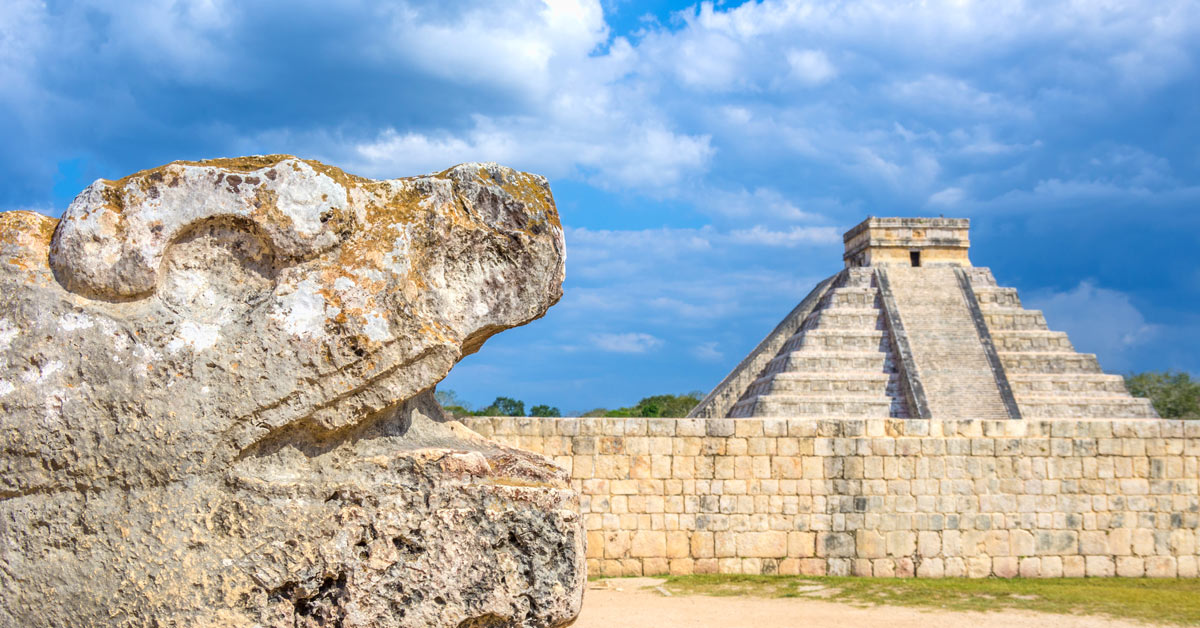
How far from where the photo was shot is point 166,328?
2.82 meters

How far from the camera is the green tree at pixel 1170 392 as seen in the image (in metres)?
33.2

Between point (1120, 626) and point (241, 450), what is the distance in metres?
8.12

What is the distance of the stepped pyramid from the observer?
22734 mm

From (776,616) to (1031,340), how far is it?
19.5m

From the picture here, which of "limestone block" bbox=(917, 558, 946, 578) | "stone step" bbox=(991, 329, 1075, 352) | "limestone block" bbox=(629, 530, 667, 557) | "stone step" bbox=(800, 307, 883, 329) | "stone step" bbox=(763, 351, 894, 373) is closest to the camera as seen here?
"limestone block" bbox=(629, 530, 667, 557)

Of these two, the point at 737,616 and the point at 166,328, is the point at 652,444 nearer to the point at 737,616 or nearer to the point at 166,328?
the point at 737,616

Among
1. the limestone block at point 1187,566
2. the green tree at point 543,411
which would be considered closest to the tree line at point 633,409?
the green tree at point 543,411

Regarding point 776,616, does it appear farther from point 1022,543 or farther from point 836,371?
point 836,371

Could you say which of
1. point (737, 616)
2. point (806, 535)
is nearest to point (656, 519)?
point (806, 535)

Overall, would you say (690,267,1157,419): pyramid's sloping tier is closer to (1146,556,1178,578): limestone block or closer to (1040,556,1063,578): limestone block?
(1040,556,1063,578): limestone block

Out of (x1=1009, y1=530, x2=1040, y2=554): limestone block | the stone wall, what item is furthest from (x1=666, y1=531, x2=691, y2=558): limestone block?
(x1=1009, y1=530, x2=1040, y2=554): limestone block

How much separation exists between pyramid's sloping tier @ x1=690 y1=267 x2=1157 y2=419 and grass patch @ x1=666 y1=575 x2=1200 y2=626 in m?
10.4

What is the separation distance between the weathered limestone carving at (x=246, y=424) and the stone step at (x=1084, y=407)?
71.5 ft

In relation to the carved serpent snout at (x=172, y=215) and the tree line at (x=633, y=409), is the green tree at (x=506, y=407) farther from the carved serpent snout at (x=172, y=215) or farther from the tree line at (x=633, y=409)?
the carved serpent snout at (x=172, y=215)
